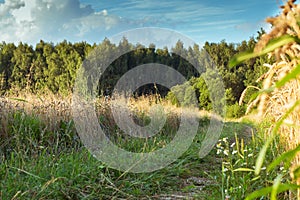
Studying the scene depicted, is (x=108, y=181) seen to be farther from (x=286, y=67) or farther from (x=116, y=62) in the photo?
(x=116, y=62)

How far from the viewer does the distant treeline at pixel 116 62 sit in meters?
17.0

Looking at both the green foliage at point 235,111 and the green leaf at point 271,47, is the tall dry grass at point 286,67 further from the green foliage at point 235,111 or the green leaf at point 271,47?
the green foliage at point 235,111

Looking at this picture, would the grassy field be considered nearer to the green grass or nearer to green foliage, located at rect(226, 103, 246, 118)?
the green grass

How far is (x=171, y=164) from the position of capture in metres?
3.81

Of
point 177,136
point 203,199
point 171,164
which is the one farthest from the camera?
point 177,136

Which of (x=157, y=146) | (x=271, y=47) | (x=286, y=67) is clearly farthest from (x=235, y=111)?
(x=271, y=47)

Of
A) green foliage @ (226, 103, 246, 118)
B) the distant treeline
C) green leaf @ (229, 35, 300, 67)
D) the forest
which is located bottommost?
green foliage @ (226, 103, 246, 118)

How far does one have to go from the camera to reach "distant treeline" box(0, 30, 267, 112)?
17.0m

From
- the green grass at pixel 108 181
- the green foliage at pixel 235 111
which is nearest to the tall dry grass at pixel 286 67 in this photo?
the green grass at pixel 108 181

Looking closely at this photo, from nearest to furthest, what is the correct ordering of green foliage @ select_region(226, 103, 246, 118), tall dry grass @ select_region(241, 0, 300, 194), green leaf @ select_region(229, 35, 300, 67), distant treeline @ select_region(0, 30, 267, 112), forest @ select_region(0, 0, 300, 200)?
green leaf @ select_region(229, 35, 300, 67) → tall dry grass @ select_region(241, 0, 300, 194) → forest @ select_region(0, 0, 300, 200) → green foliage @ select_region(226, 103, 246, 118) → distant treeline @ select_region(0, 30, 267, 112)

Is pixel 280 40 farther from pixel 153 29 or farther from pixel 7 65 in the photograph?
pixel 7 65

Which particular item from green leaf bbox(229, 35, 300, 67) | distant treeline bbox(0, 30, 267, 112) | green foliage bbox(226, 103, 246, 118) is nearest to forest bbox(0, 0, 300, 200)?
green leaf bbox(229, 35, 300, 67)

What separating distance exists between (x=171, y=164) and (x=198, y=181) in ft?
1.42

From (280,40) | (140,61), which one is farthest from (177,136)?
(140,61)
